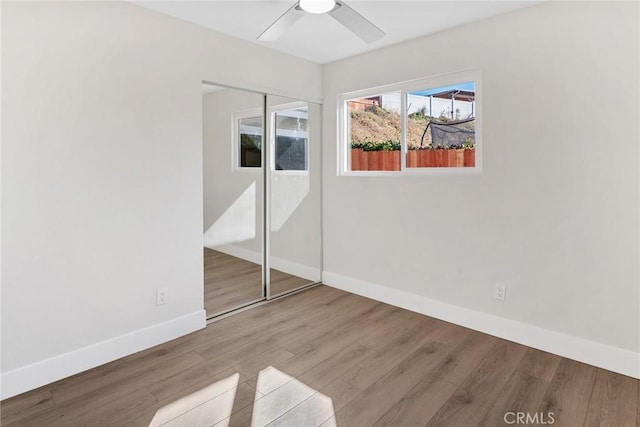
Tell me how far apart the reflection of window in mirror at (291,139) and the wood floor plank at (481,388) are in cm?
238

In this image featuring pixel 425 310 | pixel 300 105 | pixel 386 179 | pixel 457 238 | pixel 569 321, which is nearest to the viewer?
pixel 569 321

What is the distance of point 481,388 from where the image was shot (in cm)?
213


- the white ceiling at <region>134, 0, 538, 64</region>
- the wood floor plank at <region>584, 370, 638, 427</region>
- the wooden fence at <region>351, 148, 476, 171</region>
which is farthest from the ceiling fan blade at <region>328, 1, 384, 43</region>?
the wood floor plank at <region>584, 370, 638, 427</region>

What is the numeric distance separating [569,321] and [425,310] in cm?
107

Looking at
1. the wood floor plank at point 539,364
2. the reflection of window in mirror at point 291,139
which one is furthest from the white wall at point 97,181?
the wood floor plank at point 539,364

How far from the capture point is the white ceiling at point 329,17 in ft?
8.24

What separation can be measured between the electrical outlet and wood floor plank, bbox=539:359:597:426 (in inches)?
97.8

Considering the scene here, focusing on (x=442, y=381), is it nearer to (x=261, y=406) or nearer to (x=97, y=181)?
(x=261, y=406)

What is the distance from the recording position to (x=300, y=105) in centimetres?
373

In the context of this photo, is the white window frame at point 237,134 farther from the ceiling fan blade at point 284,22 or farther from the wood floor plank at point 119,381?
the wood floor plank at point 119,381

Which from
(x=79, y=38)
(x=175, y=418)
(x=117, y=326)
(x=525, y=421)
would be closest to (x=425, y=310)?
(x=525, y=421)

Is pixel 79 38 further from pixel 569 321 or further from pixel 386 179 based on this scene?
pixel 569 321

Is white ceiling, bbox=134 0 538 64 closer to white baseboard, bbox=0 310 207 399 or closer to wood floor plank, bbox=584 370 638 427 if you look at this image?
white baseboard, bbox=0 310 207 399

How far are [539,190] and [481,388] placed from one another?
1.38 m
